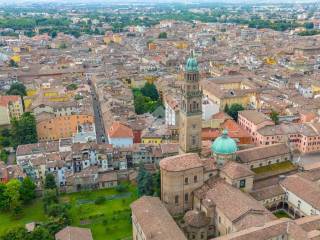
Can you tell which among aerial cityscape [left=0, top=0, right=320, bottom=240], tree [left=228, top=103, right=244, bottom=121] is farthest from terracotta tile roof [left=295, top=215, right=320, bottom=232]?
tree [left=228, top=103, right=244, bottom=121]

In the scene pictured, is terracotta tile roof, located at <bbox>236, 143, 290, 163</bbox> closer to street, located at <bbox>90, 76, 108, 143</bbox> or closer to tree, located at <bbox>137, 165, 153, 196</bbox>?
tree, located at <bbox>137, 165, 153, 196</bbox>

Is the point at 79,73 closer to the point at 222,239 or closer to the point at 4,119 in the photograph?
the point at 4,119

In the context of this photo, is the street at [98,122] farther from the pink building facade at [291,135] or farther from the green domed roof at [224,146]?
the green domed roof at [224,146]

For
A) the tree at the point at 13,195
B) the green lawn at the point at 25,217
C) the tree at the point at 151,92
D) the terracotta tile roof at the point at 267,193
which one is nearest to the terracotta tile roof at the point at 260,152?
the terracotta tile roof at the point at 267,193

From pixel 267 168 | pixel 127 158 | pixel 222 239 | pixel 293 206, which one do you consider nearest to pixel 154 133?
pixel 127 158

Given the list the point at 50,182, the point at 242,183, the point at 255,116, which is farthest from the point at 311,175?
the point at 50,182

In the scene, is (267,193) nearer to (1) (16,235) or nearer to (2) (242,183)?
(2) (242,183)
